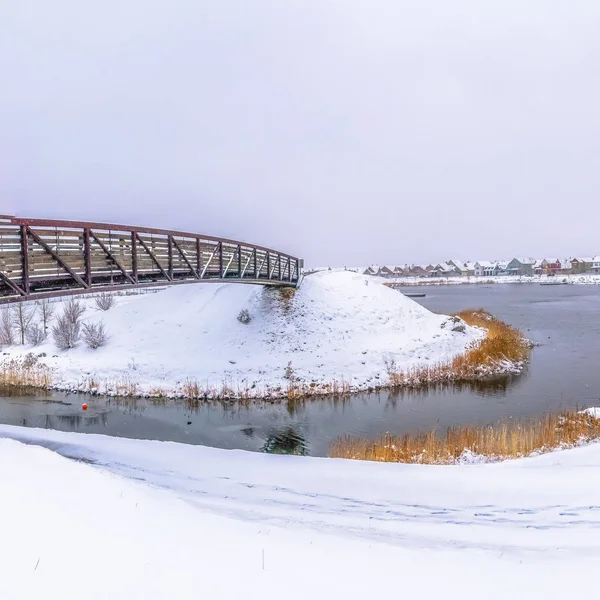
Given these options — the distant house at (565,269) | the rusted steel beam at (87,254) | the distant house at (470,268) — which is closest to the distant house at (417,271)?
the distant house at (470,268)

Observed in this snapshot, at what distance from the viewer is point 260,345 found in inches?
1142

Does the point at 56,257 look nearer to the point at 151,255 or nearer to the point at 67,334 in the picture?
the point at 151,255

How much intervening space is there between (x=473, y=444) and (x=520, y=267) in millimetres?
165418

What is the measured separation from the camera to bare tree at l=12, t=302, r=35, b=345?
1350 inches

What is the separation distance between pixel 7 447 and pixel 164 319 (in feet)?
74.1

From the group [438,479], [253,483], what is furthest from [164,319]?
[438,479]

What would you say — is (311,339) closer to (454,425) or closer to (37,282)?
(454,425)

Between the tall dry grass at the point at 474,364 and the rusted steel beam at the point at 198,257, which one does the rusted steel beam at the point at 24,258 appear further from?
the tall dry grass at the point at 474,364

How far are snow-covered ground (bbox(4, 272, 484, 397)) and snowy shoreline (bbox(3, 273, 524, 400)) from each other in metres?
0.07

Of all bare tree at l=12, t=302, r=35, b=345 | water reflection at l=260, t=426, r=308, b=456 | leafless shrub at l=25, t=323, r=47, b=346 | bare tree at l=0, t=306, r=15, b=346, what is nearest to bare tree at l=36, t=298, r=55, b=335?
bare tree at l=12, t=302, r=35, b=345

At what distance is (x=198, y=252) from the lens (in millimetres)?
22109

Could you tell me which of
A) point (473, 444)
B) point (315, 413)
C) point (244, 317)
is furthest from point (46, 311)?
point (473, 444)

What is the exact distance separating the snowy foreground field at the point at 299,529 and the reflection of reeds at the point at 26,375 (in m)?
16.6

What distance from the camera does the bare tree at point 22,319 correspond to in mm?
34281
